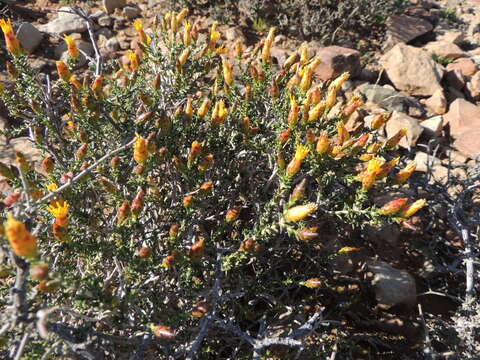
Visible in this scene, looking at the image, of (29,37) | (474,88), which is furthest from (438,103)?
(29,37)

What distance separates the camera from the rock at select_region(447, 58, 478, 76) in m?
4.70

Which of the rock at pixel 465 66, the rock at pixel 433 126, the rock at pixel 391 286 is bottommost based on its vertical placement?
the rock at pixel 391 286

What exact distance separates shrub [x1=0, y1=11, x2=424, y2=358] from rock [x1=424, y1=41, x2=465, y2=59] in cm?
340

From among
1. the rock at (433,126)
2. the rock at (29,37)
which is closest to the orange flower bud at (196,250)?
the rock at (433,126)

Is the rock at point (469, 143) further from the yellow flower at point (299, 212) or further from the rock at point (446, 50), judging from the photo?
the yellow flower at point (299, 212)

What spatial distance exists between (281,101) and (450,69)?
135 inches

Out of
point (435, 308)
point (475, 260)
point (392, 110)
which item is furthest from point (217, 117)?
point (392, 110)

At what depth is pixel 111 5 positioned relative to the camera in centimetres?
505

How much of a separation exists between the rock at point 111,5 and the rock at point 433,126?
4.34 m

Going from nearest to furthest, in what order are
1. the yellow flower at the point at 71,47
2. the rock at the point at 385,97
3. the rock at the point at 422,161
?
the yellow flower at the point at 71,47
the rock at the point at 422,161
the rock at the point at 385,97

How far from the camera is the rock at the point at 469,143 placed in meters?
3.64

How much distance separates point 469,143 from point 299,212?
303 centimetres

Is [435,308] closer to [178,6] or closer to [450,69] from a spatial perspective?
[450,69]

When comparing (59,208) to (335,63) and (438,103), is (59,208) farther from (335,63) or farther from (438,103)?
(438,103)
